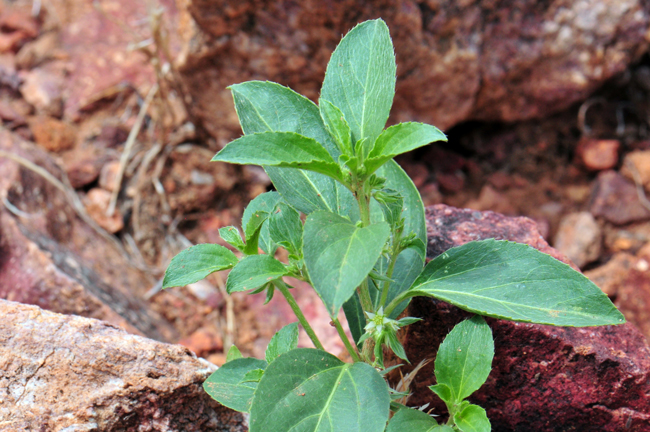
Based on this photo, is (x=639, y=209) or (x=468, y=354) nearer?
(x=468, y=354)

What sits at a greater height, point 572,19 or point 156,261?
point 572,19

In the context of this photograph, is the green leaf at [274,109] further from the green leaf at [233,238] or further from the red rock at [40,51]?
the red rock at [40,51]

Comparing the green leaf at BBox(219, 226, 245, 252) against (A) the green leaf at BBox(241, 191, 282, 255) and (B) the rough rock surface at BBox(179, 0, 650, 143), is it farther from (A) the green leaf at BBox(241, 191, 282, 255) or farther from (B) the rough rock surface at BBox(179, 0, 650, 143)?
(B) the rough rock surface at BBox(179, 0, 650, 143)

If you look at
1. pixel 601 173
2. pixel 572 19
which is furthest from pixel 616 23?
pixel 601 173

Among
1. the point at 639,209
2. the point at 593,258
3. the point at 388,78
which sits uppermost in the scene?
the point at 388,78

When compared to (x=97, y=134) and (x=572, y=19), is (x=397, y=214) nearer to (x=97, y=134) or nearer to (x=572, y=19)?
(x=572, y=19)

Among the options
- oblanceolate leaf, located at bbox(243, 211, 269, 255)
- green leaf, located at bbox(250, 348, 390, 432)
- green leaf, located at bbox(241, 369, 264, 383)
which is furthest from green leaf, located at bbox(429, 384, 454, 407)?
oblanceolate leaf, located at bbox(243, 211, 269, 255)

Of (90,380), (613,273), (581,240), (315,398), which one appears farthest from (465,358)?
(581,240)
